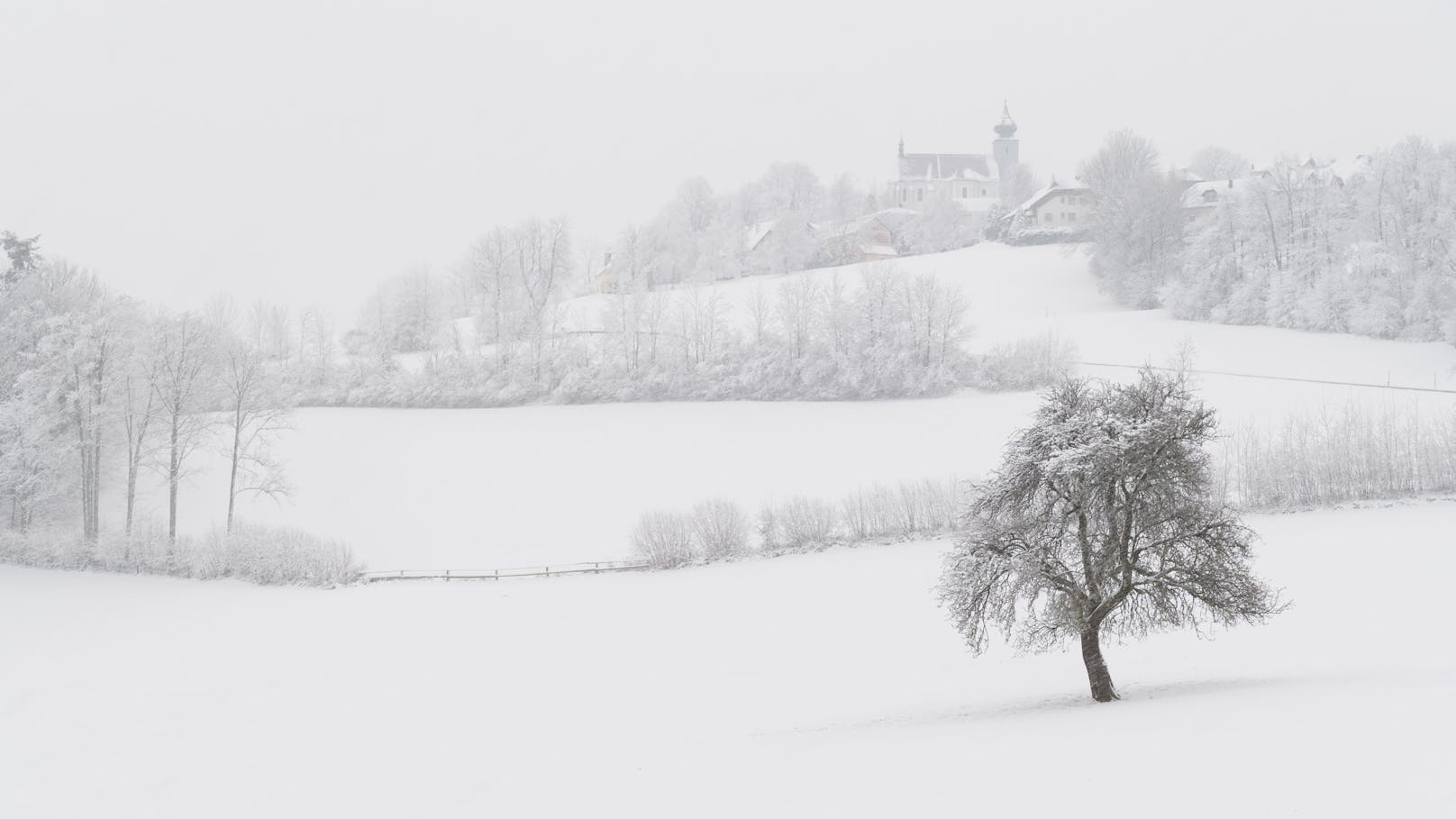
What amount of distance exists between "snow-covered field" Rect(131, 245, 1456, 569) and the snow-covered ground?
23.0ft

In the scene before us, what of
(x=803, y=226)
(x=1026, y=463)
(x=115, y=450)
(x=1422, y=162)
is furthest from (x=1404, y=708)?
(x=803, y=226)

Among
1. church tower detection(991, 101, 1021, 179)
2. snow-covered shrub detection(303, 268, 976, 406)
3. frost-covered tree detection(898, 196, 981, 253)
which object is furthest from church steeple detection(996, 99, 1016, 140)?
snow-covered shrub detection(303, 268, 976, 406)

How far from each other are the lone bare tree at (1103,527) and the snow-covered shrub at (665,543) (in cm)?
1708

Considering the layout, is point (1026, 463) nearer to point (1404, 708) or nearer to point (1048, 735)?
point (1048, 735)

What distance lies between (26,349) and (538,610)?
28.3 m

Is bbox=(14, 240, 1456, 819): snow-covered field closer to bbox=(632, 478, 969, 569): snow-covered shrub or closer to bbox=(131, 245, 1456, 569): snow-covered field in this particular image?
bbox=(131, 245, 1456, 569): snow-covered field

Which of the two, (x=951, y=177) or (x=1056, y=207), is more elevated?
(x=951, y=177)

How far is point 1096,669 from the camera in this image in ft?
55.9

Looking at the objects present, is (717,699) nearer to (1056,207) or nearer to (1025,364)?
(1025,364)

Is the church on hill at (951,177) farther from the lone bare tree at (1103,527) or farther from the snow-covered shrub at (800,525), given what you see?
the lone bare tree at (1103,527)

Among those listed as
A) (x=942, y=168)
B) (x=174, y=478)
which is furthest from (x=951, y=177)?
(x=174, y=478)

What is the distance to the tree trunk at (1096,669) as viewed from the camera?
16922 millimetres

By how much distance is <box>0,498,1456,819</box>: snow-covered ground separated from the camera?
11875 millimetres

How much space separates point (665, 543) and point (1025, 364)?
86.5 ft
